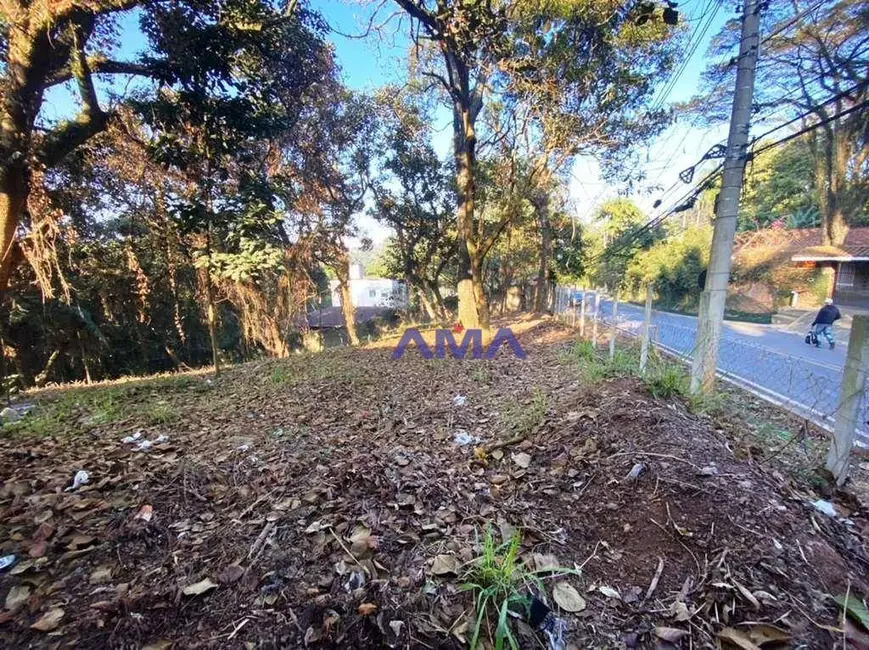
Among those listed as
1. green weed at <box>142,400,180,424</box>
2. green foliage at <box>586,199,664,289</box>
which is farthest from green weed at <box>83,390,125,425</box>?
green foliage at <box>586,199,664,289</box>

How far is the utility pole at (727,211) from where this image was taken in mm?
3467

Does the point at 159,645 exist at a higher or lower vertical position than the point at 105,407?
higher

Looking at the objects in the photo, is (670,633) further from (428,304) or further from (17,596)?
(428,304)

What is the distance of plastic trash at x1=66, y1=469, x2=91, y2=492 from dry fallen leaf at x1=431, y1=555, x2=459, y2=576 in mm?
2212

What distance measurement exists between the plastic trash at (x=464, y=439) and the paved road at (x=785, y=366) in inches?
111

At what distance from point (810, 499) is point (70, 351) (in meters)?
16.0

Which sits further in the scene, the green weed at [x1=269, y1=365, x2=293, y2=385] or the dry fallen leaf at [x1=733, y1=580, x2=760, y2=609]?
the green weed at [x1=269, y1=365, x2=293, y2=385]

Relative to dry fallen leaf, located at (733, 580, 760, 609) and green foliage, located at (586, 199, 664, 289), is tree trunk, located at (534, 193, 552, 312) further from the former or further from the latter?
green foliage, located at (586, 199, 664, 289)

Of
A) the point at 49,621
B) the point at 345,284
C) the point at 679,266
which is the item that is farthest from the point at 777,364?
the point at 679,266

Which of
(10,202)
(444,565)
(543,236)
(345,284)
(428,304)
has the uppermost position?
(543,236)

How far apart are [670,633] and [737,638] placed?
199mm

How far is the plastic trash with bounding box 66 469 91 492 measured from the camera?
2.17m

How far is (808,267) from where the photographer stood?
1580 centimetres

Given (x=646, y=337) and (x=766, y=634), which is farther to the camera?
(x=646, y=337)
